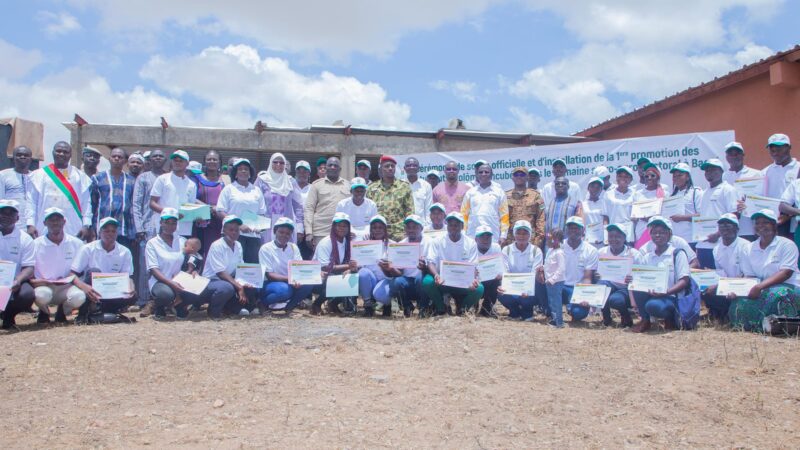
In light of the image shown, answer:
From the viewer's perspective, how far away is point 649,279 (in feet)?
22.2

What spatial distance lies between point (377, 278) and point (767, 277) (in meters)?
4.09

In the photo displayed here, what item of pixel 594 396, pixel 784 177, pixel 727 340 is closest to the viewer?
pixel 594 396

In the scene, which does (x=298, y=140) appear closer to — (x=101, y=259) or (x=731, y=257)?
(x=101, y=259)

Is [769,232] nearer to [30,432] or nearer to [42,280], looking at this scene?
[30,432]

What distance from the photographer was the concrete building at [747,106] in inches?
408

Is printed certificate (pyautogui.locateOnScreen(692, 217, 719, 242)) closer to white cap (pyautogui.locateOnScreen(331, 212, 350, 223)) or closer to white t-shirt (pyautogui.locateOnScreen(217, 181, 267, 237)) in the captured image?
white cap (pyautogui.locateOnScreen(331, 212, 350, 223))

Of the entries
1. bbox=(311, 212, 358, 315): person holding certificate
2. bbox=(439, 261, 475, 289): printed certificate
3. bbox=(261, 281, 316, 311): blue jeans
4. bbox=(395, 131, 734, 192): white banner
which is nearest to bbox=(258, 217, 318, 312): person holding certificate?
bbox=(261, 281, 316, 311): blue jeans

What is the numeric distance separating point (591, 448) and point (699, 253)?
177 inches

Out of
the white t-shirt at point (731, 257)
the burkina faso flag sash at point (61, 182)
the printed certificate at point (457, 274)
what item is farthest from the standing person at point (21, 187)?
the white t-shirt at point (731, 257)

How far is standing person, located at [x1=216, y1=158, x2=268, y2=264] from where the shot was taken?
7.68 meters

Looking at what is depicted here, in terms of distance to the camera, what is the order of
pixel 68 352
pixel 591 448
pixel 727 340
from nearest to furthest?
pixel 591 448
pixel 68 352
pixel 727 340

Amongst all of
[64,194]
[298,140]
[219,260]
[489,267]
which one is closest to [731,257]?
[489,267]

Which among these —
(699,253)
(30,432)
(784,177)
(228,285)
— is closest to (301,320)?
(228,285)

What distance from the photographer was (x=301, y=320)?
7031mm
